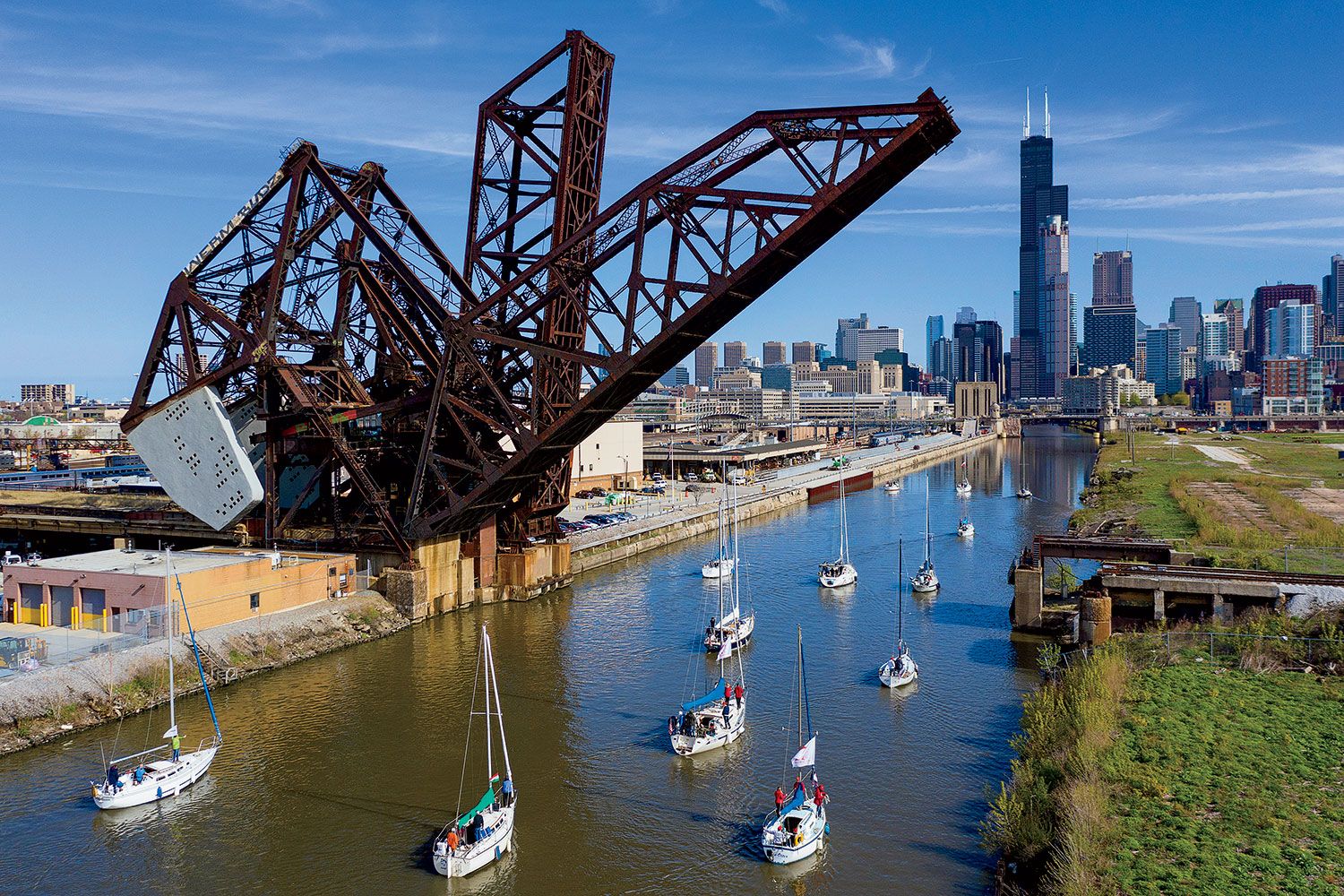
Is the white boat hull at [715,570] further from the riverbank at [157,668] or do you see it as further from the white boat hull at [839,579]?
the riverbank at [157,668]

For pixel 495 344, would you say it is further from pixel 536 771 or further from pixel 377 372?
pixel 536 771

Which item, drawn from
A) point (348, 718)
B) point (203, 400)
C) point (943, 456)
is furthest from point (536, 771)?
point (943, 456)

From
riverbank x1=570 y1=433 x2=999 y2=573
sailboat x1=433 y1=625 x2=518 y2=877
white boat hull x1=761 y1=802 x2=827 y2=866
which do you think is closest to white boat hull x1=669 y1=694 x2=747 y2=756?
white boat hull x1=761 y1=802 x2=827 y2=866

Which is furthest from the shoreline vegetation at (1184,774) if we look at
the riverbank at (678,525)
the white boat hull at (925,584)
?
the riverbank at (678,525)

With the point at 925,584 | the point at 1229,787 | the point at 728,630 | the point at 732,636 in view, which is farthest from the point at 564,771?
the point at 925,584

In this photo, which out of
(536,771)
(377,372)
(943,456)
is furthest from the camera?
(943,456)
